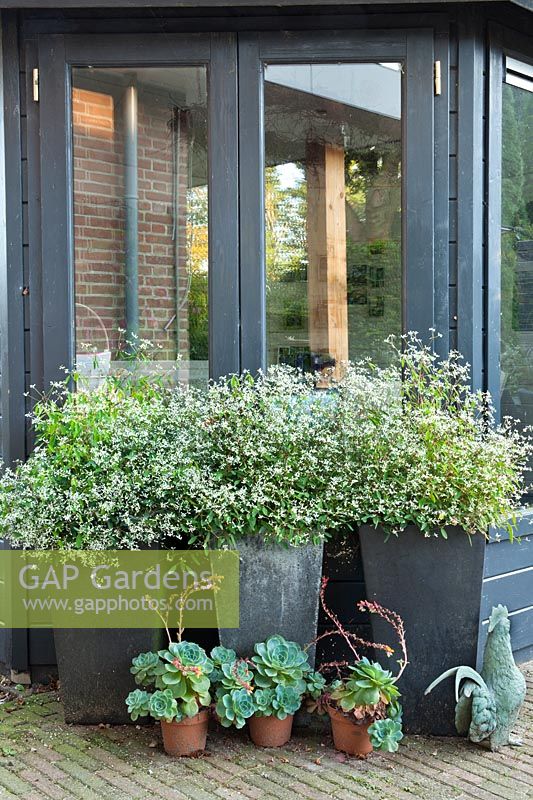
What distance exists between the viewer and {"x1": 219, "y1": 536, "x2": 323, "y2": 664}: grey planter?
3129 mm

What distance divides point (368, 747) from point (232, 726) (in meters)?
0.51

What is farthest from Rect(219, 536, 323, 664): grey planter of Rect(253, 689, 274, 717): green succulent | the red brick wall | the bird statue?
the red brick wall

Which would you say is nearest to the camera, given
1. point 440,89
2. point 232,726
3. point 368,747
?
point 368,747

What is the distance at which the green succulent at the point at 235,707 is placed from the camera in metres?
2.95

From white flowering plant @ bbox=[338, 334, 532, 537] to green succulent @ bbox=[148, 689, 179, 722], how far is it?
0.88 meters

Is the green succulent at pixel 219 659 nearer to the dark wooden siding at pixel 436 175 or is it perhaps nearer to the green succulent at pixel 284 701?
the green succulent at pixel 284 701

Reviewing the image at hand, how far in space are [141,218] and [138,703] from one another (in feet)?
6.62

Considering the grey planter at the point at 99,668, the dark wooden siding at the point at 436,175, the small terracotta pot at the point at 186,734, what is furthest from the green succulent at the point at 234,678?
the dark wooden siding at the point at 436,175

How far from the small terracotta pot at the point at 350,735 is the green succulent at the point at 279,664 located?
0.16 m

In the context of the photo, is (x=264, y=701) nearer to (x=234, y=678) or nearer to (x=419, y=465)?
(x=234, y=678)

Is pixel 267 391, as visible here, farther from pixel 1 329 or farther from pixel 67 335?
pixel 1 329

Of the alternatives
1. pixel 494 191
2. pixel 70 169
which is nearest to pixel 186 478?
pixel 70 169

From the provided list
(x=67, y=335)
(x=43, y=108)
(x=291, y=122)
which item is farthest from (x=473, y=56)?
(x=67, y=335)

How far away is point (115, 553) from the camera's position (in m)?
3.15
